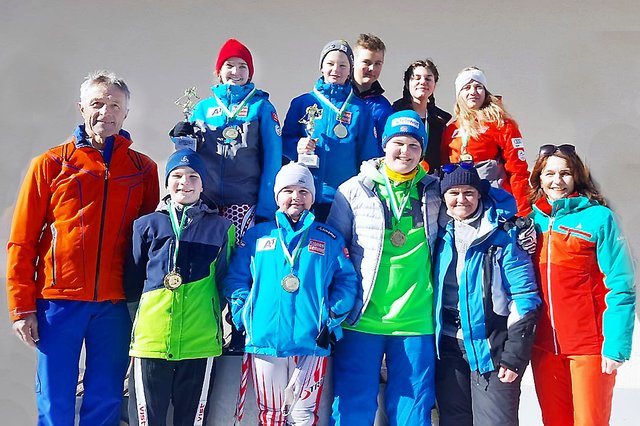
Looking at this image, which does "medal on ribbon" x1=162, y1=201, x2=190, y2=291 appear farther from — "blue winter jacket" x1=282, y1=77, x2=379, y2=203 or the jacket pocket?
"blue winter jacket" x1=282, y1=77, x2=379, y2=203

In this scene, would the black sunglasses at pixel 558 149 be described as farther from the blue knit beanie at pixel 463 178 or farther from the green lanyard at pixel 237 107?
the green lanyard at pixel 237 107

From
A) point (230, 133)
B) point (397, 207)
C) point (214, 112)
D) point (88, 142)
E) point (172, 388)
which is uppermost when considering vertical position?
point (214, 112)

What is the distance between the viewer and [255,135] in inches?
103

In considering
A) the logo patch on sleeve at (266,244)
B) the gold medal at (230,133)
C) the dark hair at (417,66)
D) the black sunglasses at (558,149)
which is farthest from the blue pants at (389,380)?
the dark hair at (417,66)

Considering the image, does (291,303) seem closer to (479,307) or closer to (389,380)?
(389,380)

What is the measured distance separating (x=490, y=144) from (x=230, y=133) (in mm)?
1329

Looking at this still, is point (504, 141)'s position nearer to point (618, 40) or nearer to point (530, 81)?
point (530, 81)

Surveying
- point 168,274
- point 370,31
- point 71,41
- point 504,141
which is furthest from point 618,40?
point 71,41

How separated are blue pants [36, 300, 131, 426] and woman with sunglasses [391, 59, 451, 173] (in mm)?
1738

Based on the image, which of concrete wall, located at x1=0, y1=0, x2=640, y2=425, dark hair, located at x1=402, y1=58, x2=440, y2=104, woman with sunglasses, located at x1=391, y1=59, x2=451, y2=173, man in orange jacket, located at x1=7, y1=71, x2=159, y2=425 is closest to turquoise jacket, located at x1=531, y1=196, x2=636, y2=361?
woman with sunglasses, located at x1=391, y1=59, x2=451, y2=173

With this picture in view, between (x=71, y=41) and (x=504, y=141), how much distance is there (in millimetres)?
3581

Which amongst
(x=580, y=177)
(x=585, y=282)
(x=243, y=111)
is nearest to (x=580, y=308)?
(x=585, y=282)

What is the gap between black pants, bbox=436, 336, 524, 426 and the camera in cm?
210

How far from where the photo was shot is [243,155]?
8.44 feet
